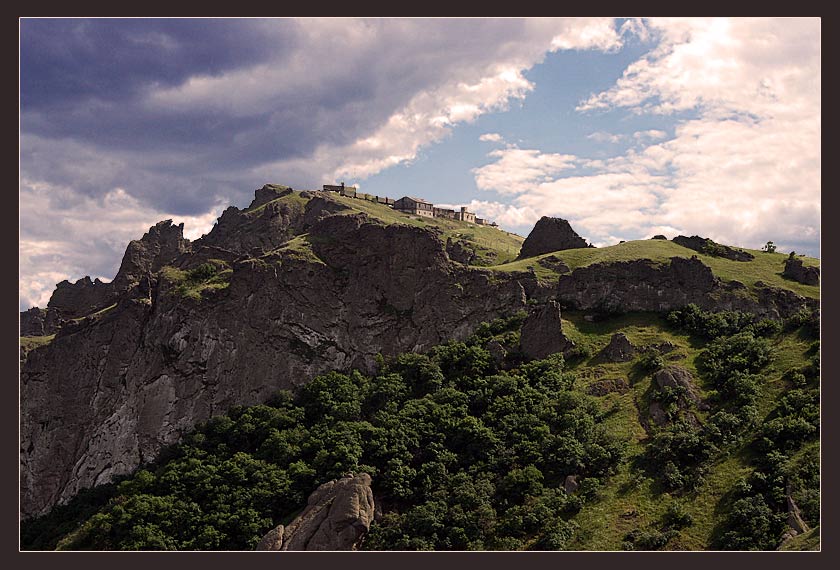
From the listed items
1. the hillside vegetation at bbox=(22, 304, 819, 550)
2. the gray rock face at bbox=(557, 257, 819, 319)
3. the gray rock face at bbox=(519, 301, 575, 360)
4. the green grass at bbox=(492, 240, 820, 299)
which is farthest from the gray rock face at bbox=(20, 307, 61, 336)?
the gray rock face at bbox=(557, 257, 819, 319)

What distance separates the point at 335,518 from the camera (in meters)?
62.9

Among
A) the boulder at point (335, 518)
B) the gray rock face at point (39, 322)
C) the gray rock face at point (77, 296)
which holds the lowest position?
the boulder at point (335, 518)

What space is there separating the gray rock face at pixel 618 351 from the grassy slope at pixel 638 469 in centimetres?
115

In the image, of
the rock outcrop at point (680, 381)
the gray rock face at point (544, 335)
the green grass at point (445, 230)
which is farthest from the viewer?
the green grass at point (445, 230)

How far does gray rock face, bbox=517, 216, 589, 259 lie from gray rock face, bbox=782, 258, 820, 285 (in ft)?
104

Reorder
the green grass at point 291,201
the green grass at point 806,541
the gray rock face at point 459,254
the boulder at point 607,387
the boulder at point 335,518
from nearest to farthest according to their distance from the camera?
the green grass at point 806,541
the boulder at point 335,518
the boulder at point 607,387
the gray rock face at point 459,254
the green grass at point 291,201

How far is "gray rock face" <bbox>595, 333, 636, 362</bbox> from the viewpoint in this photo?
8206 cm

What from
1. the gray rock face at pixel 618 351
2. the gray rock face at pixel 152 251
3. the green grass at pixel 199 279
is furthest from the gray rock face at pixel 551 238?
the gray rock face at pixel 152 251

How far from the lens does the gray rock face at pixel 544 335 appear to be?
86625 millimetres

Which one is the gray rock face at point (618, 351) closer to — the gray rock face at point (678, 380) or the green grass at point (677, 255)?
the gray rock face at point (678, 380)

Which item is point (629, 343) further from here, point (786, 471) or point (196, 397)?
point (196, 397)

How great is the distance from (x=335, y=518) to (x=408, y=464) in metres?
11.8

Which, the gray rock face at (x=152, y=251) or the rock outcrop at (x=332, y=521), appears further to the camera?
the gray rock face at (x=152, y=251)

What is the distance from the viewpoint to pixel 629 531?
5709 centimetres
